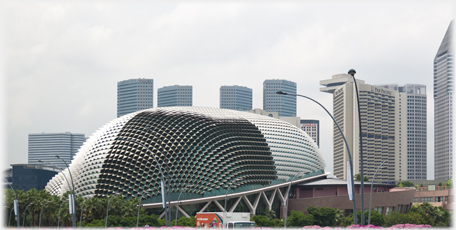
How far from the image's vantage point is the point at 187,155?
9850cm

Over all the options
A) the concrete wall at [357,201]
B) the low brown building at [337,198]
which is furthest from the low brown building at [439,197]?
the low brown building at [337,198]

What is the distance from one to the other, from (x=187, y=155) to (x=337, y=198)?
2825cm

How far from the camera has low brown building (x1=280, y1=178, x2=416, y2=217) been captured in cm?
10106

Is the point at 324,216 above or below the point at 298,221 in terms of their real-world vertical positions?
above

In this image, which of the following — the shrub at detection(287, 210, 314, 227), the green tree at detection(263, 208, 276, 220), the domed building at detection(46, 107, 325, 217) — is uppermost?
the domed building at detection(46, 107, 325, 217)

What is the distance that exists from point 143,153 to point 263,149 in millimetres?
23470

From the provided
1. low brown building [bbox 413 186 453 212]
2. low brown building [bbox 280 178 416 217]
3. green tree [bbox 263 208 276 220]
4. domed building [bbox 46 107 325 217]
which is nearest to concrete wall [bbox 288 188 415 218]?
low brown building [bbox 280 178 416 217]

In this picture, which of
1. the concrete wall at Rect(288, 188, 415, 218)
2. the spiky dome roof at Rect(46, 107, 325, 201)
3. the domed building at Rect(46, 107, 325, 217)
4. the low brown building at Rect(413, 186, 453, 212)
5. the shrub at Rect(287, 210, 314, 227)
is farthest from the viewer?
the low brown building at Rect(413, 186, 453, 212)

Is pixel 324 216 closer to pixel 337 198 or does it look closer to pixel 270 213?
pixel 337 198

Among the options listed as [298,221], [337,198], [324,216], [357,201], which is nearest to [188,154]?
[337,198]

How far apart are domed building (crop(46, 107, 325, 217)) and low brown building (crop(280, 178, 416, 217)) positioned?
3.90m

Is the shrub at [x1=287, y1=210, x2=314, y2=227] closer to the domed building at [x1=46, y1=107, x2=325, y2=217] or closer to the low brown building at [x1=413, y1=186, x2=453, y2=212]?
the domed building at [x1=46, y1=107, x2=325, y2=217]

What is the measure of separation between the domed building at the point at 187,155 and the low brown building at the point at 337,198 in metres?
3.90

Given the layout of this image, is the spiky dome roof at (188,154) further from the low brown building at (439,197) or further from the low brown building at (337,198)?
the low brown building at (439,197)
